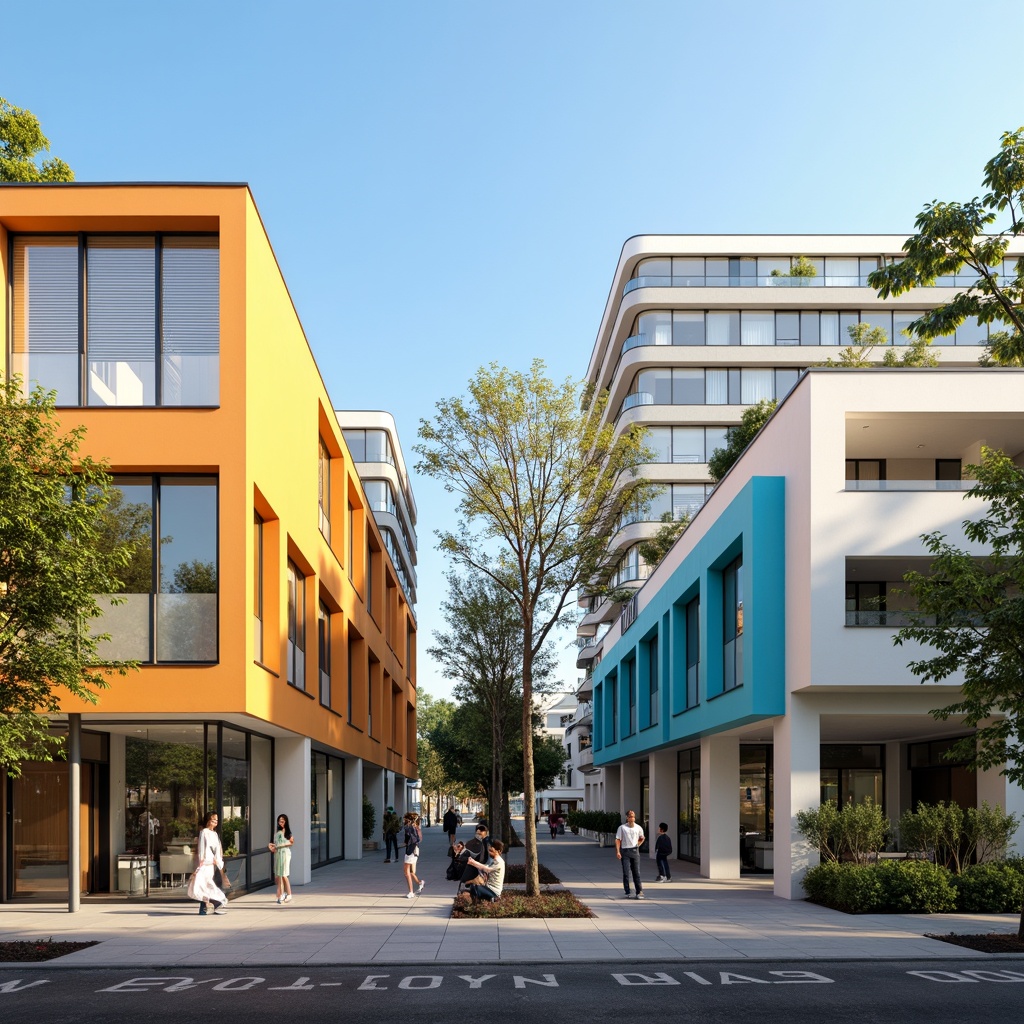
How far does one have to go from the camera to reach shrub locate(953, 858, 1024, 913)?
2028 cm

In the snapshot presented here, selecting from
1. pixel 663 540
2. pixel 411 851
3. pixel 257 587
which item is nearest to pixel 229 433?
pixel 257 587

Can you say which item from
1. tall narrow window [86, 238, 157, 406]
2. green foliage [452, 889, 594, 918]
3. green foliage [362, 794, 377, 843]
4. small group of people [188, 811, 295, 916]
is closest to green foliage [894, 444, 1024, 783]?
green foliage [452, 889, 594, 918]

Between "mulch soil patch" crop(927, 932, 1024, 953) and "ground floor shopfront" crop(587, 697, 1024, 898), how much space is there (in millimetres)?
5913

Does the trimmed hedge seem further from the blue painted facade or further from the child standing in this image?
the child standing

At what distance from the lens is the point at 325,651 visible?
3212 centimetres

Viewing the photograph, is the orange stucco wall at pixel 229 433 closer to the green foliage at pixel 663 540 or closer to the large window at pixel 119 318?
the large window at pixel 119 318

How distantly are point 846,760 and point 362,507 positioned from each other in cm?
1852

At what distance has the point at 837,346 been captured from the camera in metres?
61.5

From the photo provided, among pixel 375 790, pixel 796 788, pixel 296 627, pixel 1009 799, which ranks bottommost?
pixel 375 790

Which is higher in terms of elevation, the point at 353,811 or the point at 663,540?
the point at 663,540

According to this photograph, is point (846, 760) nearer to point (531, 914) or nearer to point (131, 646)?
point (531, 914)

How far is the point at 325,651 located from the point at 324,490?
182 inches

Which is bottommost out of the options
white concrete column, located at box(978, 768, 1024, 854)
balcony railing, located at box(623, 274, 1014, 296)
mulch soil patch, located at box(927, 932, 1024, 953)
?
mulch soil patch, located at box(927, 932, 1024, 953)

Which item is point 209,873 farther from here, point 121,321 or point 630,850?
point 121,321
